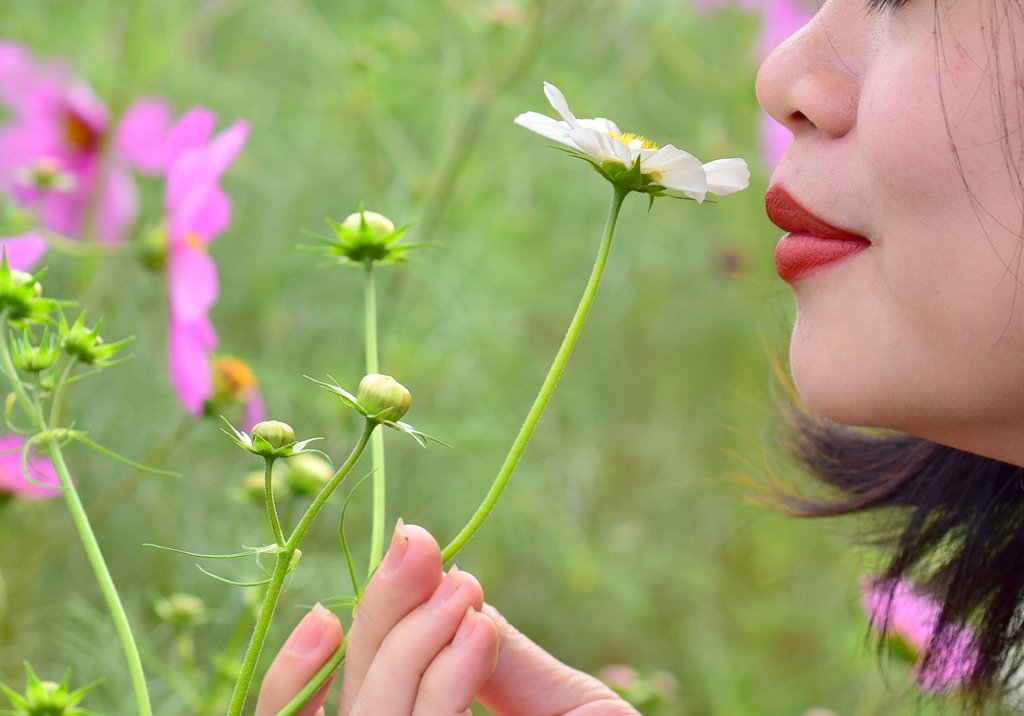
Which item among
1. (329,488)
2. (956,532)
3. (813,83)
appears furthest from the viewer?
(956,532)

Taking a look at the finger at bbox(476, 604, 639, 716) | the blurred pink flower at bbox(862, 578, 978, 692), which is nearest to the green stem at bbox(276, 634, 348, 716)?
the finger at bbox(476, 604, 639, 716)

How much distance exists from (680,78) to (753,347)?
16.4 inches

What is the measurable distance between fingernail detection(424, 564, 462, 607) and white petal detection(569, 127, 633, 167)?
5.4 inches

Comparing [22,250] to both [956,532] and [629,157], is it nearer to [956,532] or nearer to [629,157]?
[629,157]

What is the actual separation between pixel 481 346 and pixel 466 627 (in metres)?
0.66

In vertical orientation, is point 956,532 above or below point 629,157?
below

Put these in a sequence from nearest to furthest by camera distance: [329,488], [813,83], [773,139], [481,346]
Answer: [329,488]
[813,83]
[773,139]
[481,346]

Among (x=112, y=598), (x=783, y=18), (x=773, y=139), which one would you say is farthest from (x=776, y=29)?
(x=112, y=598)

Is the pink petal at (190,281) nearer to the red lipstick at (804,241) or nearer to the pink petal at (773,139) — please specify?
the red lipstick at (804,241)

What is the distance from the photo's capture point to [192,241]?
53 centimetres

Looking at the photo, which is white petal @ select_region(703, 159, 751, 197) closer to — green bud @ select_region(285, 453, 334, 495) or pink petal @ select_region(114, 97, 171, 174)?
green bud @ select_region(285, 453, 334, 495)

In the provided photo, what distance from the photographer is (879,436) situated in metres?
0.70

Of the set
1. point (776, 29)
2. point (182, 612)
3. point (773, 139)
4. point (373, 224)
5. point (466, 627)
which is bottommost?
point (182, 612)

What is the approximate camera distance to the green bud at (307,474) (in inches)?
17.7
